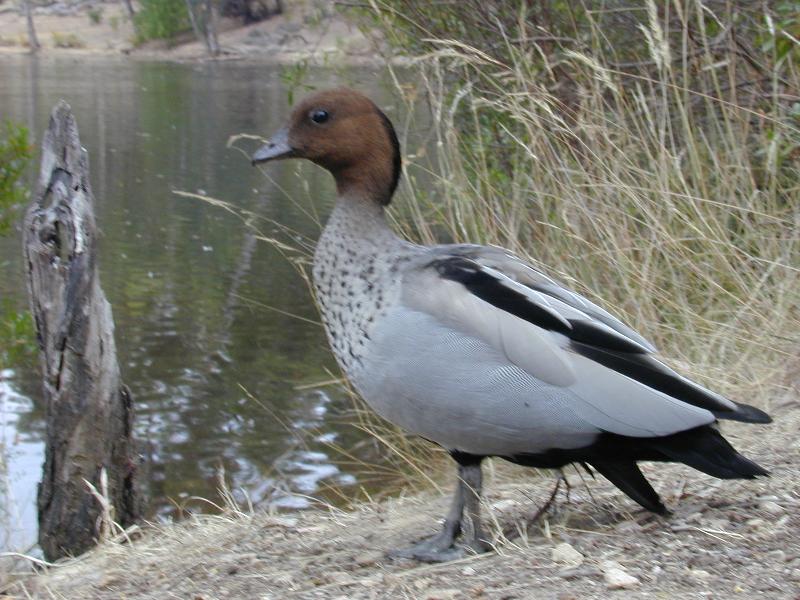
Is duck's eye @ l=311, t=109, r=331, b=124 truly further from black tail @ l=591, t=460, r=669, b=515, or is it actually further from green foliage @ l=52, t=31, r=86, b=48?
green foliage @ l=52, t=31, r=86, b=48

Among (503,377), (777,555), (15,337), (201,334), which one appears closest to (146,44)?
(201,334)

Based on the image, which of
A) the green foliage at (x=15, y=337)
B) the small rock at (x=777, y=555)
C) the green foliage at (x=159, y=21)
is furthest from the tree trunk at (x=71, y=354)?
the green foliage at (x=159, y=21)

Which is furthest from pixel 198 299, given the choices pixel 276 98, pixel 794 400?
pixel 276 98

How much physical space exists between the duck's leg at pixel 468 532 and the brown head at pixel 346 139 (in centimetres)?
84

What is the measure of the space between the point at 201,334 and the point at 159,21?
31.9 metres

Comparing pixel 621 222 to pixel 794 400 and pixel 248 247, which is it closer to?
pixel 794 400

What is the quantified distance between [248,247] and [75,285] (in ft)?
22.7

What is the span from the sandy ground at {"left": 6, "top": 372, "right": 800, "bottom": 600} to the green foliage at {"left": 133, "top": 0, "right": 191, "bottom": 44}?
1439 inches

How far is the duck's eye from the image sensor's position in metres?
3.57

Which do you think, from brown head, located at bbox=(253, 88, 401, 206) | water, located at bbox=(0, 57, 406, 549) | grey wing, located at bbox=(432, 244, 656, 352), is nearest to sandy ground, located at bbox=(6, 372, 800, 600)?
grey wing, located at bbox=(432, 244, 656, 352)

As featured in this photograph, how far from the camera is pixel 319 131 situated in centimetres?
356

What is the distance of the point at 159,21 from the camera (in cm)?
3881

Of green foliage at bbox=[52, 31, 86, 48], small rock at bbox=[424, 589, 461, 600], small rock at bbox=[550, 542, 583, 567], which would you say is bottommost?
small rock at bbox=[424, 589, 461, 600]

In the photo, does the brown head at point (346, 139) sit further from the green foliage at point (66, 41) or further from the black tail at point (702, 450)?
the green foliage at point (66, 41)
